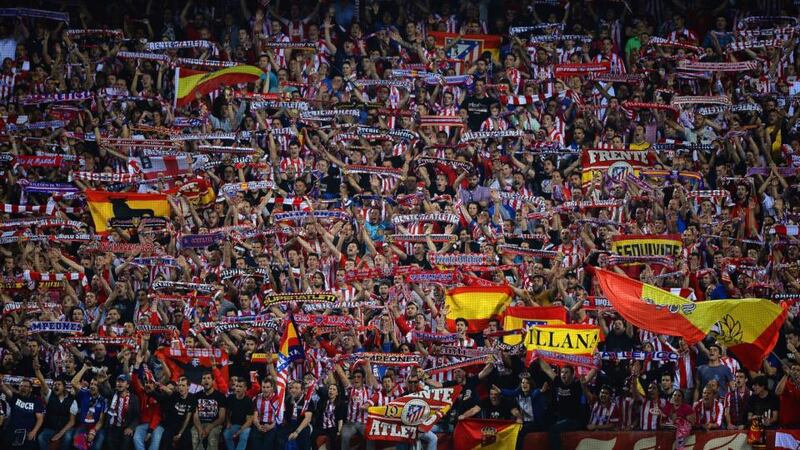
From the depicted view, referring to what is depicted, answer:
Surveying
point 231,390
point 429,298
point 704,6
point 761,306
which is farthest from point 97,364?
point 704,6

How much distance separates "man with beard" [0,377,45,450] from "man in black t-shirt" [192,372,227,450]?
1.84m

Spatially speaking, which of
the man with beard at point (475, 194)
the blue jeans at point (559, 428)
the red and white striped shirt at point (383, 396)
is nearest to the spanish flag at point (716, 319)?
the blue jeans at point (559, 428)

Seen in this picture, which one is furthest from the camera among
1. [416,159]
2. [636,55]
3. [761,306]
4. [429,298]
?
[636,55]

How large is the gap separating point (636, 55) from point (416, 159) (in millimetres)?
4327

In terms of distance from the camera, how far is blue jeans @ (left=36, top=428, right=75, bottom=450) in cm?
1748

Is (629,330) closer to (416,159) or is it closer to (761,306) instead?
(761,306)

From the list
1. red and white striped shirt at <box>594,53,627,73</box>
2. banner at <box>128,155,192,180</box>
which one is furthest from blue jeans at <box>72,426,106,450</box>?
red and white striped shirt at <box>594,53,627,73</box>

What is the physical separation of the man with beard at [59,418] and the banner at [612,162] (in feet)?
24.4

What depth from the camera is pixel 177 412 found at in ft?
57.0

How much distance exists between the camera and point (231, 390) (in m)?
17.5

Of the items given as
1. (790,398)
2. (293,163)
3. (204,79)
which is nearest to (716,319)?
(790,398)

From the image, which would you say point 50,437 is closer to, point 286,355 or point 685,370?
point 286,355

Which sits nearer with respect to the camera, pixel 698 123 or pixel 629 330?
pixel 629 330

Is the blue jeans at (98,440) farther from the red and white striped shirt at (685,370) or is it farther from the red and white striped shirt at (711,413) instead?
the red and white striped shirt at (711,413)
